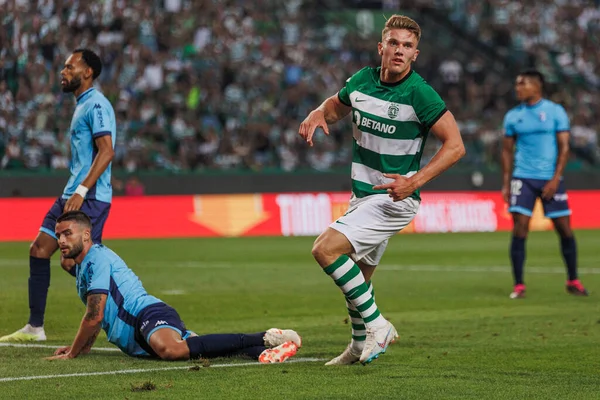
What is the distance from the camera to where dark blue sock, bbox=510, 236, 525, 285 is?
13250mm

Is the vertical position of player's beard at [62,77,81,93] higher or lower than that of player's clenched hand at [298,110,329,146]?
higher

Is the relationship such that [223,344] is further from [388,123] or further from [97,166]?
[97,166]

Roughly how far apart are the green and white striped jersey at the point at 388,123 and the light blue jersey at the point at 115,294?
1738 millimetres

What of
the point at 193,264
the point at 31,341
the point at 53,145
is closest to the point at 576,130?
the point at 53,145

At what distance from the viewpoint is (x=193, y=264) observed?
18.0 meters

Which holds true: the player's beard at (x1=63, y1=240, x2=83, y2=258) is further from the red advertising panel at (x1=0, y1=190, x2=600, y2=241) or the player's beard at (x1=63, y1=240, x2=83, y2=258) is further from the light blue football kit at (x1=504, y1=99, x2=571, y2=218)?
the red advertising panel at (x1=0, y1=190, x2=600, y2=241)

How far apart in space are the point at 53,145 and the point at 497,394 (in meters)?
20.3

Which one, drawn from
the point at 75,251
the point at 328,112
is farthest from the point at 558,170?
the point at 75,251

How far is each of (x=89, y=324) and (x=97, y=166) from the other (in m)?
1.85

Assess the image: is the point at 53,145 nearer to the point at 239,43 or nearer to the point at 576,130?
the point at 239,43

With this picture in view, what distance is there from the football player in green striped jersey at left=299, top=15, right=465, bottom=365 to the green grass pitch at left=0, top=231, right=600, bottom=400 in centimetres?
41

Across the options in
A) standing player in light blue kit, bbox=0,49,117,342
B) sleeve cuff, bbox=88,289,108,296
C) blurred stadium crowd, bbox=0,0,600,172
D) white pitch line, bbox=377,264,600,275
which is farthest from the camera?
blurred stadium crowd, bbox=0,0,600,172

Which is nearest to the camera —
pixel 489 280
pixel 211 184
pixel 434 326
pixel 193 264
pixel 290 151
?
pixel 434 326

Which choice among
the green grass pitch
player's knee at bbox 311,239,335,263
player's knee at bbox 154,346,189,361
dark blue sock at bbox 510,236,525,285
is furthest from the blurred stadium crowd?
player's knee at bbox 154,346,189,361
